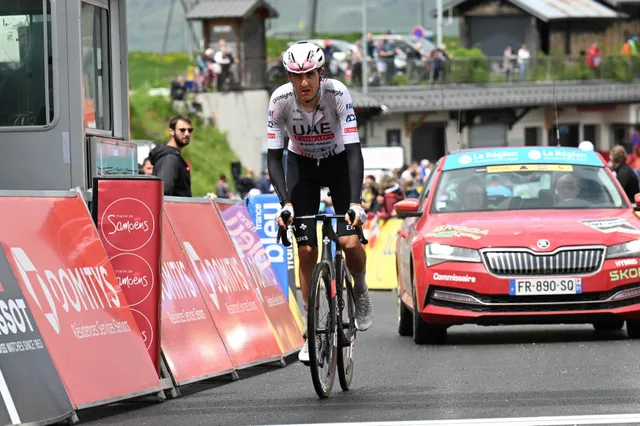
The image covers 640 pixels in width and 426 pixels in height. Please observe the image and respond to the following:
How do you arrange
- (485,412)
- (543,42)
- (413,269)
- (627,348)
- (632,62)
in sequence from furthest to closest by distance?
(543,42) < (632,62) < (413,269) < (627,348) < (485,412)

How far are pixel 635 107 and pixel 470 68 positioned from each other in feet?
34.8

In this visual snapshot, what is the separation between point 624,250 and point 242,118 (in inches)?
1921

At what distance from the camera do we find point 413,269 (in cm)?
1361

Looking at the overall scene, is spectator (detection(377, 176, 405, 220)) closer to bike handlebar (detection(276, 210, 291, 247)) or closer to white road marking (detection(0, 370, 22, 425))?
bike handlebar (detection(276, 210, 291, 247))

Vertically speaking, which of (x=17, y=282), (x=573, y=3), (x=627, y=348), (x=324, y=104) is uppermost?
(x=573, y=3)

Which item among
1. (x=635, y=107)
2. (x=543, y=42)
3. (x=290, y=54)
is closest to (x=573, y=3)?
(x=543, y=42)

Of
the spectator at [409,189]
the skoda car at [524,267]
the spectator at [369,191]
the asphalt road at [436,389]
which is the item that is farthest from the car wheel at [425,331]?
the spectator at [409,189]

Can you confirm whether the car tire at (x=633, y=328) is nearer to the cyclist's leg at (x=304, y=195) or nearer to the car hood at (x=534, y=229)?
the car hood at (x=534, y=229)

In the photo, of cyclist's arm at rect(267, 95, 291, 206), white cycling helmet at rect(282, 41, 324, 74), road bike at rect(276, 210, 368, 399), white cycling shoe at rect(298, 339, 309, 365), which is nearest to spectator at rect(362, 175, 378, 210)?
road bike at rect(276, 210, 368, 399)

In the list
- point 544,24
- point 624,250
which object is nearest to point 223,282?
point 624,250

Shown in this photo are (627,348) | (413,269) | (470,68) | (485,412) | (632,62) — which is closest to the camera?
(485,412)

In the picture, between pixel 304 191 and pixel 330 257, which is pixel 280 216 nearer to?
pixel 330 257

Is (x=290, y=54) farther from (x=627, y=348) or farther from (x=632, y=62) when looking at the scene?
(x=632, y=62)

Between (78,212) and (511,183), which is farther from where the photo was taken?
(511,183)
